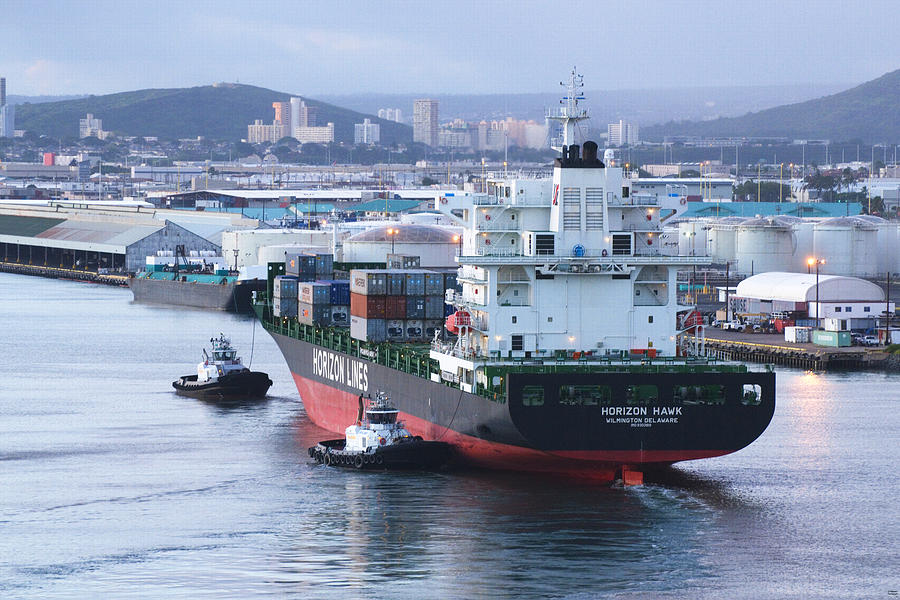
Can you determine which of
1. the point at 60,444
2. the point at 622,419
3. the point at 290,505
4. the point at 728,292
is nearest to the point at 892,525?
the point at 622,419

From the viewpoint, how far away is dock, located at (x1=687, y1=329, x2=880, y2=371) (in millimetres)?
73938

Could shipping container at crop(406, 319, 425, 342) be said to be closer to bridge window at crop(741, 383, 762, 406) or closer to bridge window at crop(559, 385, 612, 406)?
bridge window at crop(559, 385, 612, 406)

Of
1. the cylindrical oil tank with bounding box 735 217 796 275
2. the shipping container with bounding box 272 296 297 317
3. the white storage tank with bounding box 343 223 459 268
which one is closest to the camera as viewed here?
the shipping container with bounding box 272 296 297 317

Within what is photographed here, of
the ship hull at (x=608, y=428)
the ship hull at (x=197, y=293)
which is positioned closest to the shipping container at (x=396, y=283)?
the ship hull at (x=608, y=428)

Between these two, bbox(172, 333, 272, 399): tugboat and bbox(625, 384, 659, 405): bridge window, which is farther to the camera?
bbox(172, 333, 272, 399): tugboat

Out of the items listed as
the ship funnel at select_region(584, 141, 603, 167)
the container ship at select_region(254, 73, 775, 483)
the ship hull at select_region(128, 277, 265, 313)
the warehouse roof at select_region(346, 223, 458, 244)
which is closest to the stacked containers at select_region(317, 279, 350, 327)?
the container ship at select_region(254, 73, 775, 483)

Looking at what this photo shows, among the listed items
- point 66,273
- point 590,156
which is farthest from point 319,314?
point 66,273

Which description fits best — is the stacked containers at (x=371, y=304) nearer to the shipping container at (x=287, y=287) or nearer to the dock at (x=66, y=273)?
the shipping container at (x=287, y=287)

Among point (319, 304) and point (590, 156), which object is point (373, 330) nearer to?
point (319, 304)

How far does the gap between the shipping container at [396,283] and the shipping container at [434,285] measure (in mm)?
807

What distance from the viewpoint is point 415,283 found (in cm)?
5247

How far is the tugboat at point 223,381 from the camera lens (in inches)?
2422

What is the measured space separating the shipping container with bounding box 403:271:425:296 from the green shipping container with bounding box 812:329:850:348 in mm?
31360

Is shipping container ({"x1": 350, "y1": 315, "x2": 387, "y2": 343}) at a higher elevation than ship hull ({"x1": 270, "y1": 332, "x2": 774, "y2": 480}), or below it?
higher
